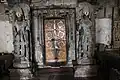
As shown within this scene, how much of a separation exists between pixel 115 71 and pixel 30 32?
2788 millimetres

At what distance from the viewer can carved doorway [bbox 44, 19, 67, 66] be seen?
5730 millimetres

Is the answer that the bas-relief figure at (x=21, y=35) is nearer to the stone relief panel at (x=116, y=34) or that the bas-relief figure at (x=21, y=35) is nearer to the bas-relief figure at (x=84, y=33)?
the bas-relief figure at (x=84, y=33)

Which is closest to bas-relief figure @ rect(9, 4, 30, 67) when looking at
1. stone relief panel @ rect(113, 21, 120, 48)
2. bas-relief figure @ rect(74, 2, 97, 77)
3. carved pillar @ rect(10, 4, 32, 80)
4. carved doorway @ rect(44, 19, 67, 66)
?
carved pillar @ rect(10, 4, 32, 80)

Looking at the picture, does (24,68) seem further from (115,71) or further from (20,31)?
(115,71)

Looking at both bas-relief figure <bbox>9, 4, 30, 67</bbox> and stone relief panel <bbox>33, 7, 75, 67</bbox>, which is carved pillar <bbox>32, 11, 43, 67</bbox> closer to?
stone relief panel <bbox>33, 7, 75, 67</bbox>

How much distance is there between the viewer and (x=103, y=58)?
487cm

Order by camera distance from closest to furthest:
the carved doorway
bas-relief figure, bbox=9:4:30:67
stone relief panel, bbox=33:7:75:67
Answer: bas-relief figure, bbox=9:4:30:67, stone relief panel, bbox=33:7:75:67, the carved doorway

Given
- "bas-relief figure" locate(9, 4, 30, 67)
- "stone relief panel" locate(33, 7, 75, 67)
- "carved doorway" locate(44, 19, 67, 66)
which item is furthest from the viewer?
"carved doorway" locate(44, 19, 67, 66)

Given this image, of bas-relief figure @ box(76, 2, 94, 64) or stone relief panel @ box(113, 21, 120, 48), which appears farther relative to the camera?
stone relief panel @ box(113, 21, 120, 48)

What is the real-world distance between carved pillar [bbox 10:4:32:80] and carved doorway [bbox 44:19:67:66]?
0.69 metres

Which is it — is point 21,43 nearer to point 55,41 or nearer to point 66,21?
point 55,41

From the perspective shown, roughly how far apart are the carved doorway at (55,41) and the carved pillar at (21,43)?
69cm

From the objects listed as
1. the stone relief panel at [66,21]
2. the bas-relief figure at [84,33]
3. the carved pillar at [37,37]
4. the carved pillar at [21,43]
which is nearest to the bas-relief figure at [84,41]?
→ the bas-relief figure at [84,33]

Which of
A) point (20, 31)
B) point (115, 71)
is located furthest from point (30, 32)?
point (115, 71)
